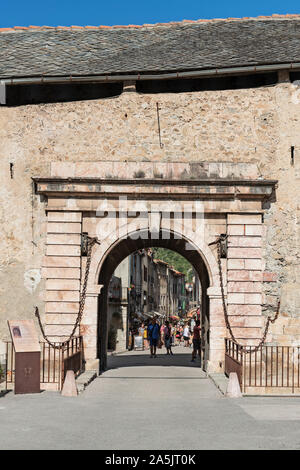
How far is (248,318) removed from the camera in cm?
1603

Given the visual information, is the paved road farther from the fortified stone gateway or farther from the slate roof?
the slate roof

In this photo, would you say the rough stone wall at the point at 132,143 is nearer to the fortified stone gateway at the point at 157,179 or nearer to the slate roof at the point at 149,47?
the fortified stone gateway at the point at 157,179

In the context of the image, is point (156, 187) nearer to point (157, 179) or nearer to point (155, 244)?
point (157, 179)

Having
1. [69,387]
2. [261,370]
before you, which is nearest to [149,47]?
[261,370]

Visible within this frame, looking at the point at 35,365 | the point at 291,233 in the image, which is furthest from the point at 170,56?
the point at 35,365

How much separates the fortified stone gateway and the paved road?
94.9 inches

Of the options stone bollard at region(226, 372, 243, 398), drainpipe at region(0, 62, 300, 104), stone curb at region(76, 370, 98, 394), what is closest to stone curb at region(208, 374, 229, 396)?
stone bollard at region(226, 372, 243, 398)

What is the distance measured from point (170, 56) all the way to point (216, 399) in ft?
30.7

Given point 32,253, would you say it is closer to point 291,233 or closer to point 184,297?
point 291,233

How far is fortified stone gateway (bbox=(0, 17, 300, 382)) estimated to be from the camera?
16.3m

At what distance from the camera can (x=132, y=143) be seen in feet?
55.3

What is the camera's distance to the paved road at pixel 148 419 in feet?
26.2

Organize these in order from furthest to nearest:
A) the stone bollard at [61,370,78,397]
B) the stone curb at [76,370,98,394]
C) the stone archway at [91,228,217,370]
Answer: the stone archway at [91,228,217,370] < the stone curb at [76,370,98,394] < the stone bollard at [61,370,78,397]

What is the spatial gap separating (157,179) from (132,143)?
1265mm
